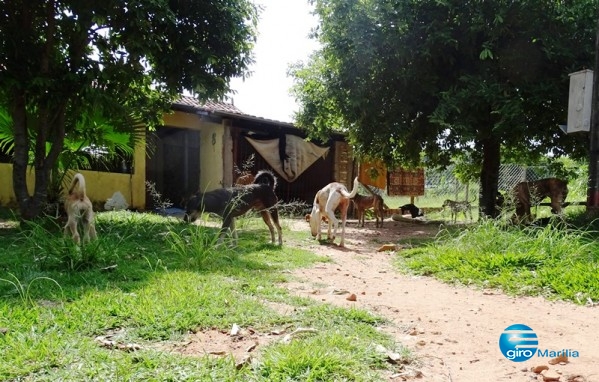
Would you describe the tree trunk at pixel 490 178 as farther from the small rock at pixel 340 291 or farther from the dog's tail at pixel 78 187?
the dog's tail at pixel 78 187

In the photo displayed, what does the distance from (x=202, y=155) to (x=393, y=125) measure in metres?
6.57

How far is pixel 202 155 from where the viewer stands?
13688mm

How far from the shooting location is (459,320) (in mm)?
3229

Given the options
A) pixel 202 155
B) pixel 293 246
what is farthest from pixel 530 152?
pixel 202 155

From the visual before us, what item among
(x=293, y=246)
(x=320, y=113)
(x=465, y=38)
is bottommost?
(x=293, y=246)

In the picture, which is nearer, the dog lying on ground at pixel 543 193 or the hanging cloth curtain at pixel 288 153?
the dog lying on ground at pixel 543 193

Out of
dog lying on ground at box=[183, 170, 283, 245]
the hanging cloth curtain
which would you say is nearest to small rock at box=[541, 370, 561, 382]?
dog lying on ground at box=[183, 170, 283, 245]

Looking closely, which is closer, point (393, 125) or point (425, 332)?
point (425, 332)

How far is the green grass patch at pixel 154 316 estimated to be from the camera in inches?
82.2

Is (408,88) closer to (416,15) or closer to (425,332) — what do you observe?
(416,15)

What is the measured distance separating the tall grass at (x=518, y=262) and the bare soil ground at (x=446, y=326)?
210 millimetres

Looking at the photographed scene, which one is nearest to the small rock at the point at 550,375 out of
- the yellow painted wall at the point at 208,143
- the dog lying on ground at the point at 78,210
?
the dog lying on ground at the point at 78,210

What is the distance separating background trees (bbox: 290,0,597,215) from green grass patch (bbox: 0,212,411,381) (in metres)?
5.36

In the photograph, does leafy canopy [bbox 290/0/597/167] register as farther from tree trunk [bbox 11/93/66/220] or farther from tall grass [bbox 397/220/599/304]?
tree trunk [bbox 11/93/66/220]
